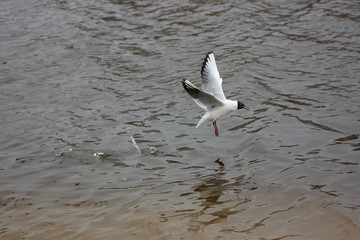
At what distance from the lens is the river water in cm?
596

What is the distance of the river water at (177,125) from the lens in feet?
19.5

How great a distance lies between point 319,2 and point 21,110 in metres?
8.66

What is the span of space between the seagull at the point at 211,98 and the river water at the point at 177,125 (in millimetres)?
462

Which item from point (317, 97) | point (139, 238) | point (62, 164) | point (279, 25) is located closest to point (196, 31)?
point (279, 25)

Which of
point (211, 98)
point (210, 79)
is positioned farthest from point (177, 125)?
point (211, 98)

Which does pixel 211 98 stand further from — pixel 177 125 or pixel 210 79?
pixel 177 125

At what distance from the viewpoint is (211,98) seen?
7543 mm

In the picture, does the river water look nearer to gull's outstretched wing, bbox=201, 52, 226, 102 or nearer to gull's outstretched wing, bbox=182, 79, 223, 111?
gull's outstretched wing, bbox=182, 79, 223, 111

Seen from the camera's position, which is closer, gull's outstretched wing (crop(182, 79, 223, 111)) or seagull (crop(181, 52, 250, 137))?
gull's outstretched wing (crop(182, 79, 223, 111))

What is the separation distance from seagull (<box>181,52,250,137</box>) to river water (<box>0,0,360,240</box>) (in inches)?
18.2

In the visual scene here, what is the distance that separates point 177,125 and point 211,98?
1157mm

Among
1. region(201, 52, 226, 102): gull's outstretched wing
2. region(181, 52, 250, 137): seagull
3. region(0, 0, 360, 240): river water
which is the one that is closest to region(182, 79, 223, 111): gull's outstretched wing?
region(181, 52, 250, 137): seagull

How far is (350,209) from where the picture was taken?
5902 mm

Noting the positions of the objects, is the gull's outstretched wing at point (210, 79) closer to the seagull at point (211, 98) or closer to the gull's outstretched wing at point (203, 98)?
the seagull at point (211, 98)
